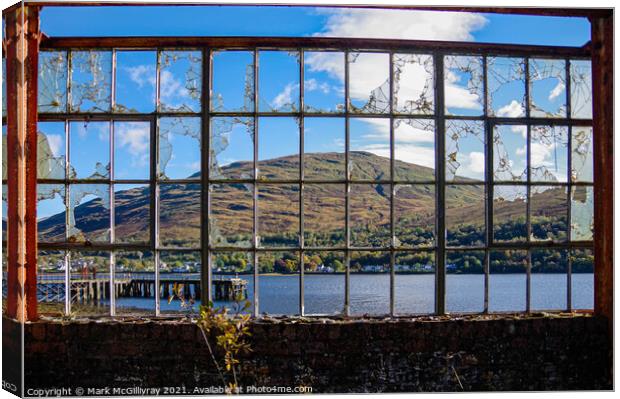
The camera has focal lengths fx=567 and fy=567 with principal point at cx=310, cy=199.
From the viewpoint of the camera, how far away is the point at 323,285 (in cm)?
1725

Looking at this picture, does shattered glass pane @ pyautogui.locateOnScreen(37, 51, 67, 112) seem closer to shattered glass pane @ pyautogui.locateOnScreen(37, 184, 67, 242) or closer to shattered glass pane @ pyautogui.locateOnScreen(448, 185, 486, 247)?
shattered glass pane @ pyautogui.locateOnScreen(37, 184, 67, 242)

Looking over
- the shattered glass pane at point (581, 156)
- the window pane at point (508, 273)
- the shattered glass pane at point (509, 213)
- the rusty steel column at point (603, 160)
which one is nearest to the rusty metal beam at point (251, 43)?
the rusty steel column at point (603, 160)

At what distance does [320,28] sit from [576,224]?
100 inches

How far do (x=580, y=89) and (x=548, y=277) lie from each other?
1.53m

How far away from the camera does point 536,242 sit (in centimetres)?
451

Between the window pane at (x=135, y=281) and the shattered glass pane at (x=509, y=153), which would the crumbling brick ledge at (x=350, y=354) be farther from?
the shattered glass pane at (x=509, y=153)

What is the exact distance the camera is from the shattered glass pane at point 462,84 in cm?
442

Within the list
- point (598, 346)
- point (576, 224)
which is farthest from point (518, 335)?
point (576, 224)

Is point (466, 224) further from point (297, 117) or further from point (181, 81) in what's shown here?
point (181, 81)

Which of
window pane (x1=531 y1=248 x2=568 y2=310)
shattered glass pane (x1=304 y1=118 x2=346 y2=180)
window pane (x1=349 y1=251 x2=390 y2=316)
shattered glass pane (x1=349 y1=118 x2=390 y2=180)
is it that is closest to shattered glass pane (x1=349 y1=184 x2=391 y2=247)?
window pane (x1=349 y1=251 x2=390 y2=316)

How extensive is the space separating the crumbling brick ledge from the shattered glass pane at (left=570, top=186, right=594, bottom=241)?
0.66 m

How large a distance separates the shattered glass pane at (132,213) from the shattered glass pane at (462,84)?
2456 millimetres

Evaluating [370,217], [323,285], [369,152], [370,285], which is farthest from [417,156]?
[370,285]

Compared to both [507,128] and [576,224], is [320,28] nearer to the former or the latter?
[507,128]
